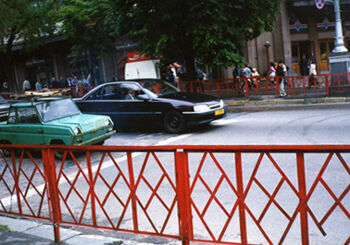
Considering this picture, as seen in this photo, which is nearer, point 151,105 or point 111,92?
point 151,105

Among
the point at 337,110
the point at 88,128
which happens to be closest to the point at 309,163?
the point at 88,128

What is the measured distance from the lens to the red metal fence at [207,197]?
310 cm

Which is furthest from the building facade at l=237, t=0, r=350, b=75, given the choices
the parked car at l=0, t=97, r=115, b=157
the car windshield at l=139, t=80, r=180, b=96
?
the parked car at l=0, t=97, r=115, b=157

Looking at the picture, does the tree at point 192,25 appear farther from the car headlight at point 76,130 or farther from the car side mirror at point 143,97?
the car headlight at point 76,130

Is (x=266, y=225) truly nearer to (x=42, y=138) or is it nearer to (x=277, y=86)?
(x=42, y=138)

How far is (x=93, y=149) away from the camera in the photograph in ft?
12.4

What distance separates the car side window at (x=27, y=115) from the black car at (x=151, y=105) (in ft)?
9.98

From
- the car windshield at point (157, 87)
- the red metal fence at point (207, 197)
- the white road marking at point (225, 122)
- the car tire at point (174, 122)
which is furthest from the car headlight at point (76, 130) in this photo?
the white road marking at point (225, 122)

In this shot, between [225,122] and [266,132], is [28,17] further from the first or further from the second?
[266,132]

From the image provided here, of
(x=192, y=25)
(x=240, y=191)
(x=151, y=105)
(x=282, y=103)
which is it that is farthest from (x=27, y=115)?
(x=282, y=103)

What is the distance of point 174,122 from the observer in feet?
36.5

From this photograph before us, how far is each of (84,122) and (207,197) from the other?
14.8 feet

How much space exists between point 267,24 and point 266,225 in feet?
50.5

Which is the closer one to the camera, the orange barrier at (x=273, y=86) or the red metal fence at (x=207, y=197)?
the red metal fence at (x=207, y=197)
